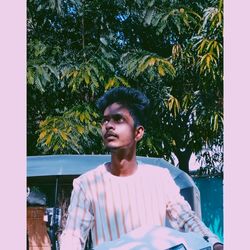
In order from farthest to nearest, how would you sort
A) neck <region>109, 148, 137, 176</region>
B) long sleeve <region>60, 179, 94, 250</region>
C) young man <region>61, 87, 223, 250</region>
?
neck <region>109, 148, 137, 176</region> < young man <region>61, 87, 223, 250</region> < long sleeve <region>60, 179, 94, 250</region>

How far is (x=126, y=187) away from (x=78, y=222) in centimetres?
35

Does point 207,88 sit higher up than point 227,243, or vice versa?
point 207,88

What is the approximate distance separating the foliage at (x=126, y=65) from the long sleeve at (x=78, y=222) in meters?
0.52

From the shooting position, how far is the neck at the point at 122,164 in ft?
7.15

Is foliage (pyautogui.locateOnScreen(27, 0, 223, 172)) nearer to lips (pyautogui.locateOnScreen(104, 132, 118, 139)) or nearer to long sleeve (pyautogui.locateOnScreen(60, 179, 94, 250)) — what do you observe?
lips (pyautogui.locateOnScreen(104, 132, 118, 139))

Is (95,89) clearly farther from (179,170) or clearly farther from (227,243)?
(227,243)

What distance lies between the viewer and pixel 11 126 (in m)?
2.43

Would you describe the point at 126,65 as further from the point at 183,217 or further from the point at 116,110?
the point at 183,217

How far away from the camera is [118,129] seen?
222cm

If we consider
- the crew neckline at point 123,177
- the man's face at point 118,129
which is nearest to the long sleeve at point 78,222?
the crew neckline at point 123,177

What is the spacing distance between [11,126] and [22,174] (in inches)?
8.3

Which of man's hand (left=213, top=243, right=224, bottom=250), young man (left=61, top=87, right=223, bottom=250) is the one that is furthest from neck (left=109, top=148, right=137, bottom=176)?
man's hand (left=213, top=243, right=224, bottom=250)

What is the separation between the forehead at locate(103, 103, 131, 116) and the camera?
214cm

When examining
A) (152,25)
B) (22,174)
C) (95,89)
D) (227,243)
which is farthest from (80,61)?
(227,243)
